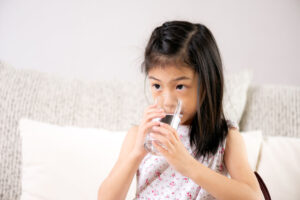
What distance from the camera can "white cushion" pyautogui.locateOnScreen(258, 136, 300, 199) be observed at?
3.83 ft

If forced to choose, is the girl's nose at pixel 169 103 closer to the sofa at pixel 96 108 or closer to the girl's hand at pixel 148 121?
the girl's hand at pixel 148 121

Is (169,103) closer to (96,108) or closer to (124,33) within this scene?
(96,108)

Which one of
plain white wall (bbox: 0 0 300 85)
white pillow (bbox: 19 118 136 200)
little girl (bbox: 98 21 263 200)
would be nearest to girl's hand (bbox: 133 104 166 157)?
little girl (bbox: 98 21 263 200)

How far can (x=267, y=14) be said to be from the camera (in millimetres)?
1764

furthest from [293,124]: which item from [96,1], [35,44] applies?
[35,44]

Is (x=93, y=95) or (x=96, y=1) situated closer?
(x=93, y=95)

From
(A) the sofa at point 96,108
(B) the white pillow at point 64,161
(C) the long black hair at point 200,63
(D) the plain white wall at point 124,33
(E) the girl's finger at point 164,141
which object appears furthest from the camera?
(D) the plain white wall at point 124,33

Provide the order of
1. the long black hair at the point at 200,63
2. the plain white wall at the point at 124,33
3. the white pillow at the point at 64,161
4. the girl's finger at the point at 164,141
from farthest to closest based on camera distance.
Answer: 1. the plain white wall at the point at 124,33
2. the white pillow at the point at 64,161
3. the long black hair at the point at 200,63
4. the girl's finger at the point at 164,141

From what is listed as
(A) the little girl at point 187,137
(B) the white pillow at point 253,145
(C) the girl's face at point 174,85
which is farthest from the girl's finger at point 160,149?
(B) the white pillow at point 253,145

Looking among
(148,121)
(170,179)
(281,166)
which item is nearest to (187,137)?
(170,179)

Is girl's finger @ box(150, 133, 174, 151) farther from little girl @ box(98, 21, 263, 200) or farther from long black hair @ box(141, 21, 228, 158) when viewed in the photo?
long black hair @ box(141, 21, 228, 158)

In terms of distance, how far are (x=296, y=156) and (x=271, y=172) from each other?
116 millimetres

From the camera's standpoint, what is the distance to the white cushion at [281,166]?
1168 mm

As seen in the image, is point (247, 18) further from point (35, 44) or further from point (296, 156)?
point (35, 44)
